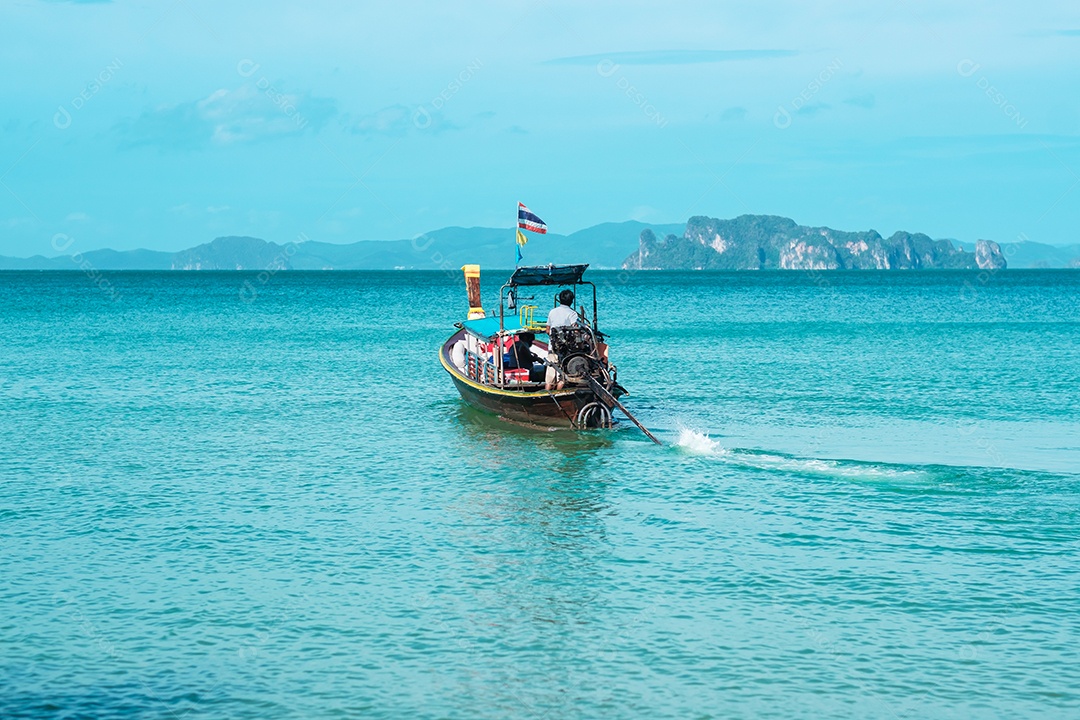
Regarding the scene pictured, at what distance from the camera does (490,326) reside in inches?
1308

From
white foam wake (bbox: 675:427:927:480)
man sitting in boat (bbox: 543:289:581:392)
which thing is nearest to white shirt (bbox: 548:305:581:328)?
man sitting in boat (bbox: 543:289:581:392)

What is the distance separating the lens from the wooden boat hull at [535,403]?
28688mm

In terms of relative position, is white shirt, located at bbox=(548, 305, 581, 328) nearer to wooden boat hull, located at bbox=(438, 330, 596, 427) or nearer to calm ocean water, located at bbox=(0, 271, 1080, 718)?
wooden boat hull, located at bbox=(438, 330, 596, 427)

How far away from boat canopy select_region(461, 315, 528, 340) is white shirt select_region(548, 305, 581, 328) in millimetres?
2403

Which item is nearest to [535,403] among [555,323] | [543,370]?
[555,323]

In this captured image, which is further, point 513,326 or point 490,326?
point 490,326

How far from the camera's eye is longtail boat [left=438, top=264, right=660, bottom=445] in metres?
28.8

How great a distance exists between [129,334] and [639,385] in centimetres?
3753

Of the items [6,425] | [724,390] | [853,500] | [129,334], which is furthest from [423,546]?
[129,334]

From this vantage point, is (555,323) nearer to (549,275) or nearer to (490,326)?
(549,275)

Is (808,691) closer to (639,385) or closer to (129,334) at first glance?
(639,385)

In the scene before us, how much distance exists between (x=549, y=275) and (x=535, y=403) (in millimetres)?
3780

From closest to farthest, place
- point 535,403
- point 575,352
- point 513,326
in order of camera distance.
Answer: point 575,352 < point 535,403 < point 513,326

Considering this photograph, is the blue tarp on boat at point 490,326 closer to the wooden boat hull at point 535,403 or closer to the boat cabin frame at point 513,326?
the boat cabin frame at point 513,326
